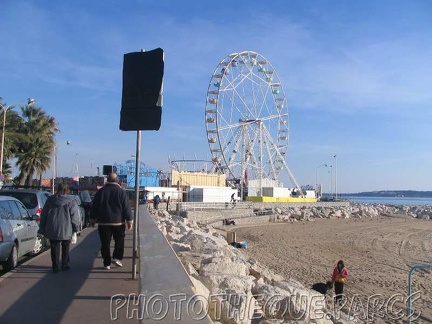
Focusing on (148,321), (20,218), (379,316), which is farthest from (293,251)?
(148,321)

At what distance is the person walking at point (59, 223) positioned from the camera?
7.79 m

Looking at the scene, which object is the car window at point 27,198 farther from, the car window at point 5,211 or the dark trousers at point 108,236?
the dark trousers at point 108,236

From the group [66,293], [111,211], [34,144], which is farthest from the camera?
[34,144]

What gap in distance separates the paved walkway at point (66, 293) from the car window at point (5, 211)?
95cm

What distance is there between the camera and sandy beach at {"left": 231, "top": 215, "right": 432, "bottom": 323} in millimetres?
12422

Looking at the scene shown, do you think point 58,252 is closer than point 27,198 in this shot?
Yes

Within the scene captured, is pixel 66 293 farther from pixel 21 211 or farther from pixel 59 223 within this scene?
pixel 21 211

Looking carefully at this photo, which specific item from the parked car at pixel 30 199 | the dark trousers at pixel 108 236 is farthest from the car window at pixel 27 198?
the dark trousers at pixel 108 236

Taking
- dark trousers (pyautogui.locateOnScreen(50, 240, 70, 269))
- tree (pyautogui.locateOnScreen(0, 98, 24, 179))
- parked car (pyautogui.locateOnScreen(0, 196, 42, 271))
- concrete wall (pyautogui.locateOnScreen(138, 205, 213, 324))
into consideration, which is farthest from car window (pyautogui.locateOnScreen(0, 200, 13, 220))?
tree (pyautogui.locateOnScreen(0, 98, 24, 179))

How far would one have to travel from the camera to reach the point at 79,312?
5297 millimetres

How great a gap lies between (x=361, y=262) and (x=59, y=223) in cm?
1683

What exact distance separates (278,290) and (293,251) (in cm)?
1806

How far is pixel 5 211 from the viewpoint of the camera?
8.89 m

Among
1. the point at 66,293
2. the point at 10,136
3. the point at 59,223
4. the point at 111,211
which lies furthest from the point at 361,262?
the point at 10,136
